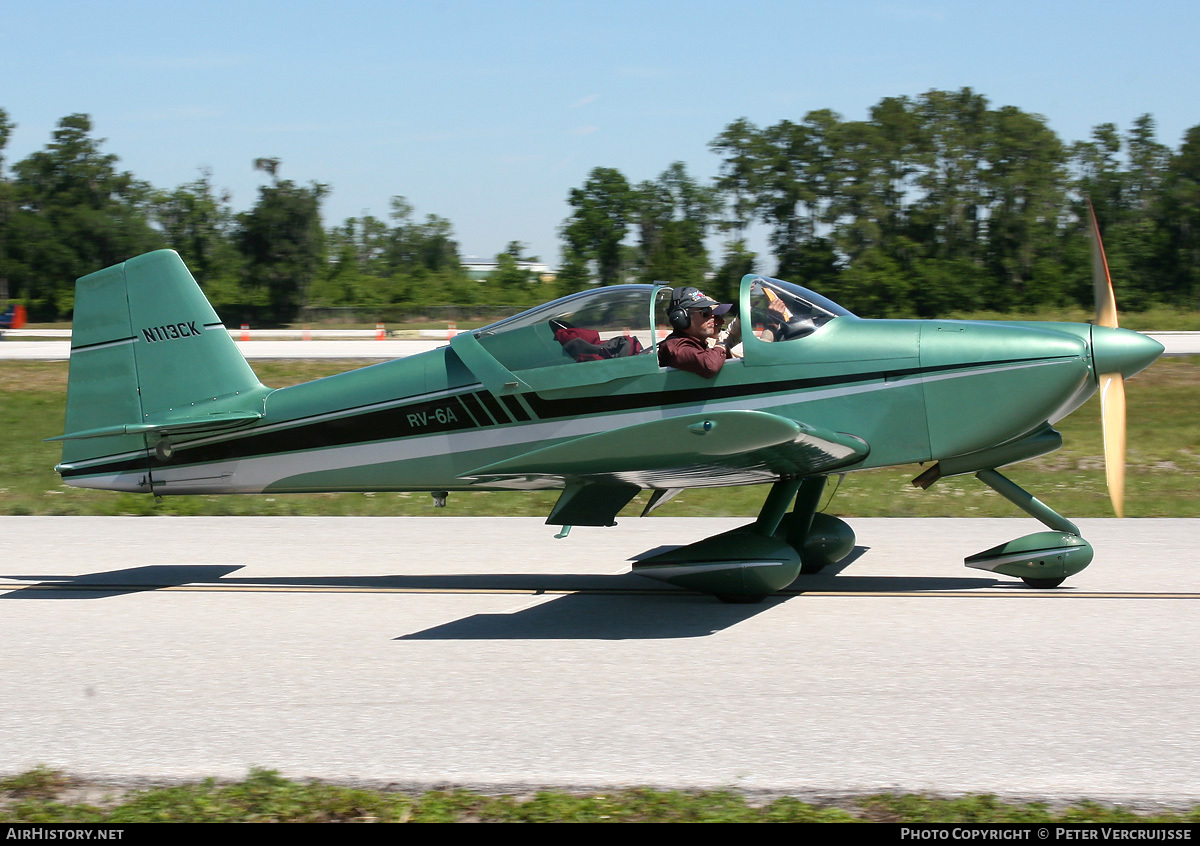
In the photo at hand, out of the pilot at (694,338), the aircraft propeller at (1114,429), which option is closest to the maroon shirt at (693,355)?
the pilot at (694,338)

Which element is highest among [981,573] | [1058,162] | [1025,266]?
[1058,162]

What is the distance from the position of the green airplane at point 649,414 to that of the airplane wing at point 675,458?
0.02 m

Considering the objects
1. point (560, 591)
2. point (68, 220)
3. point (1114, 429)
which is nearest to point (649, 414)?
point (560, 591)

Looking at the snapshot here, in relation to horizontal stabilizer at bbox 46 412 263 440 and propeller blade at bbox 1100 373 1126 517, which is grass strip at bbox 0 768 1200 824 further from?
horizontal stabilizer at bbox 46 412 263 440

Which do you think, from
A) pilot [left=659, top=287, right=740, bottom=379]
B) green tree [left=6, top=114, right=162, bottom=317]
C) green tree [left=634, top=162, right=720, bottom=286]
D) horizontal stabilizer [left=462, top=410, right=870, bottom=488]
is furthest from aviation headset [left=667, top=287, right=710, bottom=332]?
green tree [left=6, top=114, right=162, bottom=317]

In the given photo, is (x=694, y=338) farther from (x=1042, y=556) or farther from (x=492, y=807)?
(x=492, y=807)

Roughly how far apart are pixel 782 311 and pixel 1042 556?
2316mm

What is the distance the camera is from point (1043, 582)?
733 centimetres

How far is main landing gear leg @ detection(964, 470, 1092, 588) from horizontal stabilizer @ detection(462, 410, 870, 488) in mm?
1238

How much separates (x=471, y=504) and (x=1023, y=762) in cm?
851

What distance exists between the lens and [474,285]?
197 feet

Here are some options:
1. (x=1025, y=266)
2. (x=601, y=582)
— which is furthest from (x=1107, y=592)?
(x=1025, y=266)

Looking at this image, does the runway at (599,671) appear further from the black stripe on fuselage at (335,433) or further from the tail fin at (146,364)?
the tail fin at (146,364)

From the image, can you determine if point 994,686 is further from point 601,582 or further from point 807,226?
point 807,226
